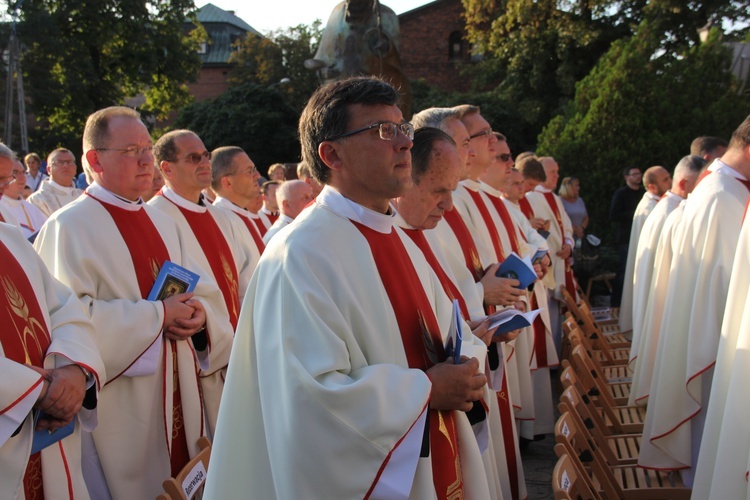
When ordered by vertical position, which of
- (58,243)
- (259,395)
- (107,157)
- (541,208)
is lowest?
(541,208)

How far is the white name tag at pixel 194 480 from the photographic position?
301 cm

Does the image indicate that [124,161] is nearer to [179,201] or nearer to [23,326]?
[179,201]

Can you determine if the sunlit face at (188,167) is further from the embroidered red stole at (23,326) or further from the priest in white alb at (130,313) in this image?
the embroidered red stole at (23,326)


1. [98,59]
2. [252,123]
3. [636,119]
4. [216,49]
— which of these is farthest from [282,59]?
[636,119]

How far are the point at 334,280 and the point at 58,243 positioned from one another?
2.04 m

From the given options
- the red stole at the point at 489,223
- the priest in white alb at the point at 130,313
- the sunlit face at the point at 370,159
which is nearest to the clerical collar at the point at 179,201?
the priest in white alb at the point at 130,313

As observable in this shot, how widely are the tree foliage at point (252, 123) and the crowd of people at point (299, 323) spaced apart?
70.5 feet

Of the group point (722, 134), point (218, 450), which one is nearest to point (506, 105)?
point (722, 134)

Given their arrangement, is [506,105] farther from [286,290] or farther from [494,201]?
[286,290]

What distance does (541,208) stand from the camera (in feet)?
30.8

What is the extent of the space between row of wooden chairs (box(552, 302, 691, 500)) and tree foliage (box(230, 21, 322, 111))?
1151 inches

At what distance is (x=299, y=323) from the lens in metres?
2.35

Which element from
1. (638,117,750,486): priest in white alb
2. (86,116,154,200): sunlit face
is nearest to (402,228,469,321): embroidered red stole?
(86,116,154,200): sunlit face

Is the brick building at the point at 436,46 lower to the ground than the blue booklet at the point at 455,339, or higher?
higher
